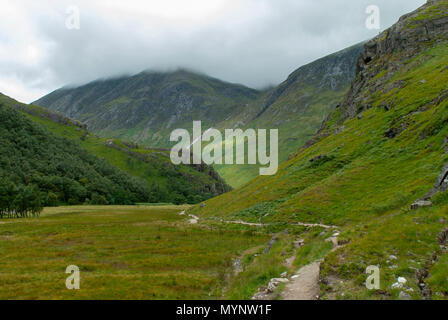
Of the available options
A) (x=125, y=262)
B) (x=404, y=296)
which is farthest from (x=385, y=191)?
(x=125, y=262)

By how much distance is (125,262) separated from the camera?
32.3 meters

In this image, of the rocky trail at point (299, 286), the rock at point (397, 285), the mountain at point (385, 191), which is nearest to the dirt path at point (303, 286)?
the rocky trail at point (299, 286)

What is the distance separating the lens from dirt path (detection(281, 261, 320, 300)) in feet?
54.1

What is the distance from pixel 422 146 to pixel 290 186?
26.0 metres

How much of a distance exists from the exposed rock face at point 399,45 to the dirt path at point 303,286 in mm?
84780

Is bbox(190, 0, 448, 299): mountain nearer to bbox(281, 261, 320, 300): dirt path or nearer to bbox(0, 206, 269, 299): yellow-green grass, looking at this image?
bbox(281, 261, 320, 300): dirt path

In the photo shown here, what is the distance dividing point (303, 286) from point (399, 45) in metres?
127

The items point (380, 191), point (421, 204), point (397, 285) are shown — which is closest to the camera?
point (397, 285)

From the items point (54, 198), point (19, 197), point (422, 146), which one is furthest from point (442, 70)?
point (54, 198)

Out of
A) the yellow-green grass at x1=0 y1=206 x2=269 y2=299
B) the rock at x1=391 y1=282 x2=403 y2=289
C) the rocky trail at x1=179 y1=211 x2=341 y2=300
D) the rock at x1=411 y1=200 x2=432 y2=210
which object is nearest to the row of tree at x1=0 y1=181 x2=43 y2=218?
the yellow-green grass at x1=0 y1=206 x2=269 y2=299

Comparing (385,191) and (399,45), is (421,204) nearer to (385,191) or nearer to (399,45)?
(385,191)

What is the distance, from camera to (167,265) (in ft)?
102

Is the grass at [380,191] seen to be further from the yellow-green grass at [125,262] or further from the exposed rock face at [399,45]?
the yellow-green grass at [125,262]
